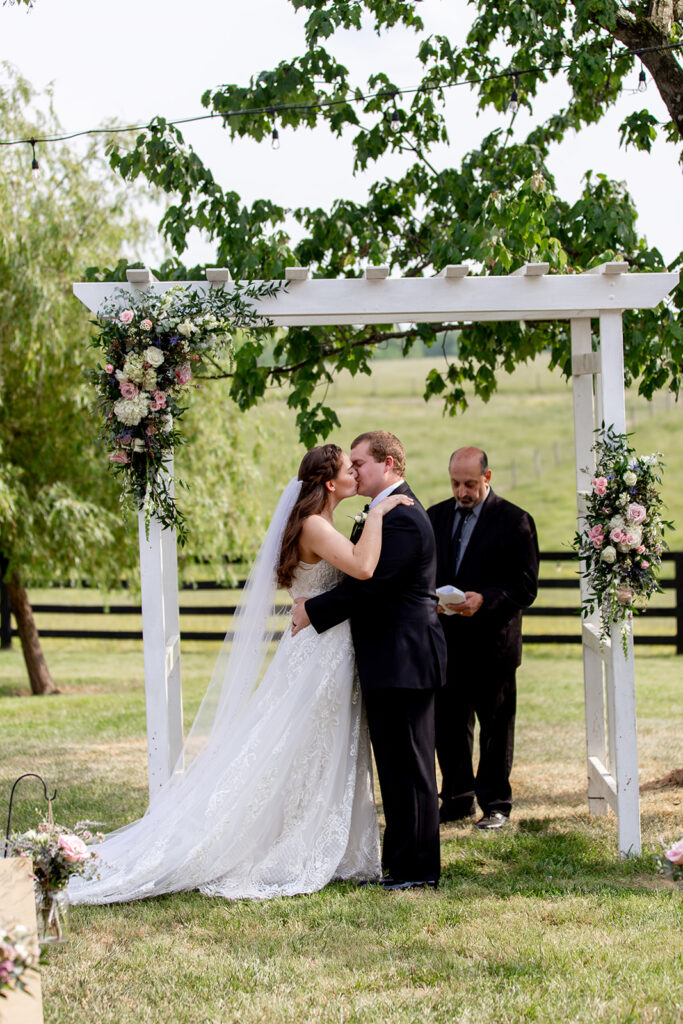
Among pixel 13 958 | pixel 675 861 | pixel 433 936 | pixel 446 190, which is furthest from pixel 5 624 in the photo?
pixel 13 958

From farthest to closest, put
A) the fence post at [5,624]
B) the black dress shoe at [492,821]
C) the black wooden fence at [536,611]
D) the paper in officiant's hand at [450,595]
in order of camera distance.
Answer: the fence post at [5,624] → the black wooden fence at [536,611] → the black dress shoe at [492,821] → the paper in officiant's hand at [450,595]

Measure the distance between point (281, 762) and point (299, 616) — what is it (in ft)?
2.22

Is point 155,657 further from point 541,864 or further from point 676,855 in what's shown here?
point 676,855

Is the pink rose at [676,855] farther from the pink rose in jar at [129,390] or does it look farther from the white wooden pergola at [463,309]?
the pink rose in jar at [129,390]

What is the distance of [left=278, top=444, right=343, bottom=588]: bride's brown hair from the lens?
496 centimetres

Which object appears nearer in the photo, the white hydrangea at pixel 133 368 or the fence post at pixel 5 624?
the white hydrangea at pixel 133 368

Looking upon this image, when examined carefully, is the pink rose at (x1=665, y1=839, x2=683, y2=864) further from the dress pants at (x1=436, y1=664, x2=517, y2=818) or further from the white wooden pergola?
the dress pants at (x1=436, y1=664, x2=517, y2=818)

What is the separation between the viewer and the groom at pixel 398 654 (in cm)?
490

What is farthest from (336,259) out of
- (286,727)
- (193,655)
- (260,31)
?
(193,655)

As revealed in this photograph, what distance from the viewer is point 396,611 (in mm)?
4961

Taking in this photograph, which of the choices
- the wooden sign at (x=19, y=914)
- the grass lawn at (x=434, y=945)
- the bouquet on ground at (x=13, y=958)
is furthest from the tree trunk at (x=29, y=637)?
the bouquet on ground at (x=13, y=958)

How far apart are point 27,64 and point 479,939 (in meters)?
9.43

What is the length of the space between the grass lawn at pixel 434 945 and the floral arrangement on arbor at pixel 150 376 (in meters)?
1.66

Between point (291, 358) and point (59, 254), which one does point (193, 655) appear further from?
point (291, 358)
